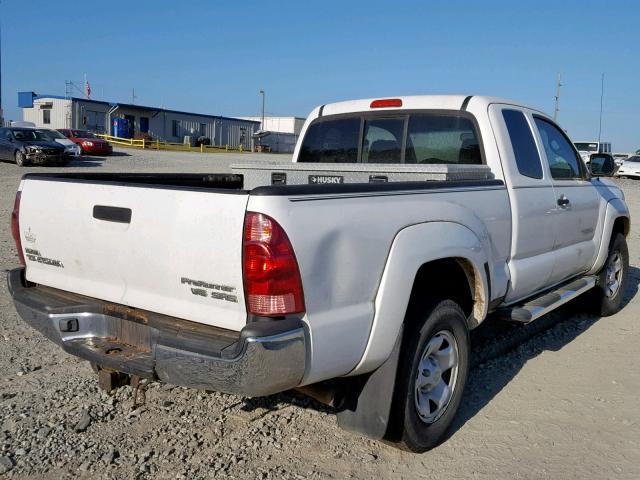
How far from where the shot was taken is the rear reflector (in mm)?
5035

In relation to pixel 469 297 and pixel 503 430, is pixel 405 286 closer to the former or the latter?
pixel 469 297

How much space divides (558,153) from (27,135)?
22612 millimetres

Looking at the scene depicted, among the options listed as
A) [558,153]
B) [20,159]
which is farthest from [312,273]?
[20,159]

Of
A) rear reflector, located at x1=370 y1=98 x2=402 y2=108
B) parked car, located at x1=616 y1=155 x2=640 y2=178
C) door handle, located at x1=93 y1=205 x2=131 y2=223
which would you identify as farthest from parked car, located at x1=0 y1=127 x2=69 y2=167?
parked car, located at x1=616 y1=155 x2=640 y2=178

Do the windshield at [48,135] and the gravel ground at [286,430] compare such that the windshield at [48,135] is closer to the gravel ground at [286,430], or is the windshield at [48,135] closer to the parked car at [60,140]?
the parked car at [60,140]

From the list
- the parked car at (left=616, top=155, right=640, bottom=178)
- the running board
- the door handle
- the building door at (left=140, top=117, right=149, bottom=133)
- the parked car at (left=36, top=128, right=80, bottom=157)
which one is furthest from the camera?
the building door at (left=140, top=117, right=149, bottom=133)

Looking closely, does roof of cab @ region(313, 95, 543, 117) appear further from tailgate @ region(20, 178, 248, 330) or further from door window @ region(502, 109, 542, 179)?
tailgate @ region(20, 178, 248, 330)

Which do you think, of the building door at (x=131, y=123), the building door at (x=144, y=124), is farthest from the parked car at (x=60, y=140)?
the building door at (x=144, y=124)

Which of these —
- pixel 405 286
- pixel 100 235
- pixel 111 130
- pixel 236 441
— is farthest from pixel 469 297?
pixel 111 130

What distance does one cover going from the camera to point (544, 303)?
15.3 feet

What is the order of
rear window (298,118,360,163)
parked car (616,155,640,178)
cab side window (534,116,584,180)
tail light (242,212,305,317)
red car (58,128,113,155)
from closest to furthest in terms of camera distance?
tail light (242,212,305,317)
cab side window (534,116,584,180)
rear window (298,118,360,163)
red car (58,128,113,155)
parked car (616,155,640,178)

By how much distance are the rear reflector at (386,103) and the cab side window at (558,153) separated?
3.66ft

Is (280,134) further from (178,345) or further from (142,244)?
(178,345)

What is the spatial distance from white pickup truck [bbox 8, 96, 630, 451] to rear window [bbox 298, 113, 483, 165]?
30mm
